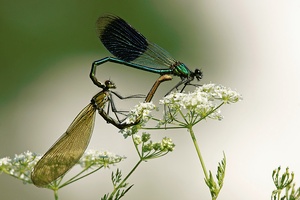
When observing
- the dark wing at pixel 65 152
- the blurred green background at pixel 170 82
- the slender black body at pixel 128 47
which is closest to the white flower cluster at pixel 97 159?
the dark wing at pixel 65 152

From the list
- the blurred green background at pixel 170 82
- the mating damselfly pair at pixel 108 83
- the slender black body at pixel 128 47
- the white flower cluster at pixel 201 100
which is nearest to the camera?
the white flower cluster at pixel 201 100

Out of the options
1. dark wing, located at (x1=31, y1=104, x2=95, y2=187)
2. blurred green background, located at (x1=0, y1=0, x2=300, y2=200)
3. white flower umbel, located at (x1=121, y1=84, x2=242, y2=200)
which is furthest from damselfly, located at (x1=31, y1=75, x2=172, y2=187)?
blurred green background, located at (x1=0, y1=0, x2=300, y2=200)

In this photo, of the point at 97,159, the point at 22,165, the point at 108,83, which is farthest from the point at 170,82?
the point at 22,165

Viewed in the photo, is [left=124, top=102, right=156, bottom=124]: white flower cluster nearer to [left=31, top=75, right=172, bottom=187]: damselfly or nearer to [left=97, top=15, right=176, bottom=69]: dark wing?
[left=31, top=75, right=172, bottom=187]: damselfly

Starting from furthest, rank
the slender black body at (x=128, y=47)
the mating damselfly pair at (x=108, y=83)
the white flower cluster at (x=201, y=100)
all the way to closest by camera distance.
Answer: the slender black body at (x=128, y=47) < the mating damselfly pair at (x=108, y=83) < the white flower cluster at (x=201, y=100)

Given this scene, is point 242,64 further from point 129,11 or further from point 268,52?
point 129,11

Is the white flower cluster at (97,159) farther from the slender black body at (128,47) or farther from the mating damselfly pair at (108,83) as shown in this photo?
the slender black body at (128,47)

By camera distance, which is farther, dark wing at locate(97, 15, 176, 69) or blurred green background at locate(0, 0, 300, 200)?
blurred green background at locate(0, 0, 300, 200)
